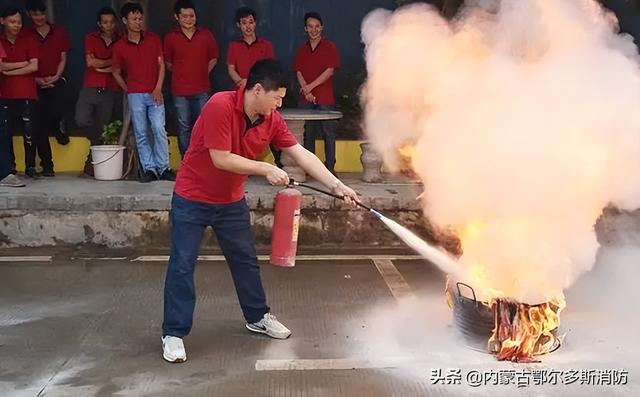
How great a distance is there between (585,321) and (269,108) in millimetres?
2856

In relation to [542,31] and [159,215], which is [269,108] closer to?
[542,31]

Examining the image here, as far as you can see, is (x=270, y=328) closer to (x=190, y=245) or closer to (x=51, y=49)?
(x=190, y=245)

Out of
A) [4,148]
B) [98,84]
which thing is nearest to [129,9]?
[98,84]

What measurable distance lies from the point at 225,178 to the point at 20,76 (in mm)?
4876

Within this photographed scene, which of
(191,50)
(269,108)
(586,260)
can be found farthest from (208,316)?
(191,50)

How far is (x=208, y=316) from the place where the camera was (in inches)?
232

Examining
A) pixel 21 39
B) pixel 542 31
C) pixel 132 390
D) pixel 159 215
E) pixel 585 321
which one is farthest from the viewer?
pixel 21 39

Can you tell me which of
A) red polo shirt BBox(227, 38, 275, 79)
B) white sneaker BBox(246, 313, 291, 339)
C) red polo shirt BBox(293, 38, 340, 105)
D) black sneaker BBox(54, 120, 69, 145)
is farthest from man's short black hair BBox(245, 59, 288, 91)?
black sneaker BBox(54, 120, 69, 145)

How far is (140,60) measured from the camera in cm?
885

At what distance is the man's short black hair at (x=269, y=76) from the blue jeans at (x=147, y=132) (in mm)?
4462

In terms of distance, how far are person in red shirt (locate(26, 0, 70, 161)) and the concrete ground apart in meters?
2.31

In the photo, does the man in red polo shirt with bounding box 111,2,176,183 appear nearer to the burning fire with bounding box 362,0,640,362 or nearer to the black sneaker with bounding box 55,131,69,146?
the black sneaker with bounding box 55,131,69,146

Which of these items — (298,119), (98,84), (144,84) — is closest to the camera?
(298,119)

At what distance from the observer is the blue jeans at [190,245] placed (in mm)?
4953
